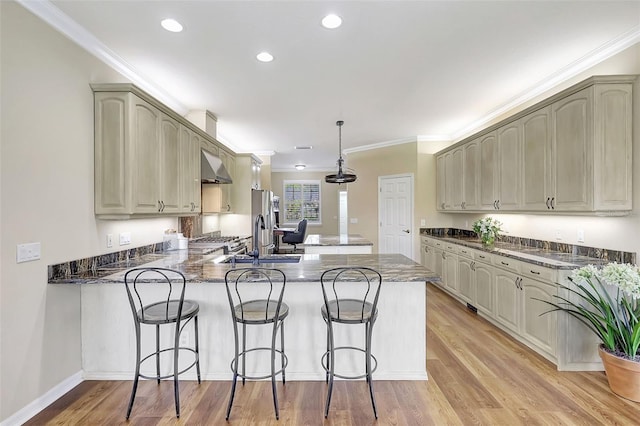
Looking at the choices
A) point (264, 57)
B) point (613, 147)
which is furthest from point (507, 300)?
point (264, 57)

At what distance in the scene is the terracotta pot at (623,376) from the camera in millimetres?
2170

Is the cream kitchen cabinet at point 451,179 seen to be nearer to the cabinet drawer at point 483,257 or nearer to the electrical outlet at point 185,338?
the cabinet drawer at point 483,257

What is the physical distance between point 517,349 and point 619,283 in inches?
46.6

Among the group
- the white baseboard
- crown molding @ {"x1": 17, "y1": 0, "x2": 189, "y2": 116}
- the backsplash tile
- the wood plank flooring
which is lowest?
the wood plank flooring

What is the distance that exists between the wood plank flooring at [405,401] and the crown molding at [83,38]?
2.65 meters

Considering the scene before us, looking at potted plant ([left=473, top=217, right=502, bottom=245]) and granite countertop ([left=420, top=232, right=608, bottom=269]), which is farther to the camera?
potted plant ([left=473, top=217, right=502, bottom=245])

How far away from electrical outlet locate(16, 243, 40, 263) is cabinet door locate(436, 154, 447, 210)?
527 cm

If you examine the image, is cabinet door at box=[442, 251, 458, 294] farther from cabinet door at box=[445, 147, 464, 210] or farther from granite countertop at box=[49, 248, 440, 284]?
granite countertop at box=[49, 248, 440, 284]

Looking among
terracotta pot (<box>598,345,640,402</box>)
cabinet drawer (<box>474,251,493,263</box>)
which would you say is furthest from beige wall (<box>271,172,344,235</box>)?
terracotta pot (<box>598,345,640,402</box>)

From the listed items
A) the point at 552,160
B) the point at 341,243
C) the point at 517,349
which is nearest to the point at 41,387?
the point at 341,243

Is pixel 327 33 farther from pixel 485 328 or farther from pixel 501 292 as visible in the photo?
pixel 485 328

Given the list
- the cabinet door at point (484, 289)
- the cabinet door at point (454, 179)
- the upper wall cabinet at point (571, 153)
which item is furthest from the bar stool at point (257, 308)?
the cabinet door at point (454, 179)

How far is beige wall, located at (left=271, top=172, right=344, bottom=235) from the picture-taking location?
35.0ft

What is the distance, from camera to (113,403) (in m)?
2.21
